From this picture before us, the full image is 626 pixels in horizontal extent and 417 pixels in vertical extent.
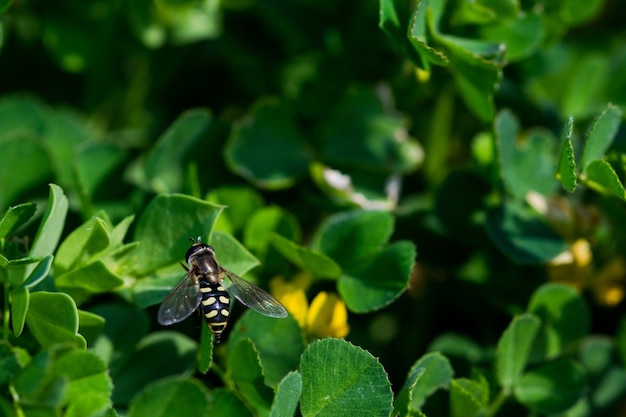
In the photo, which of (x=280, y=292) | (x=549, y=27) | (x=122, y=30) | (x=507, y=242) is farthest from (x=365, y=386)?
(x=122, y=30)

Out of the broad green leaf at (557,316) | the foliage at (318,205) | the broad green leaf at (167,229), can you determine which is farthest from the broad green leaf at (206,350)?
the broad green leaf at (557,316)

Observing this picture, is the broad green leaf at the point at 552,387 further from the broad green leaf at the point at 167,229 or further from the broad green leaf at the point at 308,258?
the broad green leaf at the point at 167,229

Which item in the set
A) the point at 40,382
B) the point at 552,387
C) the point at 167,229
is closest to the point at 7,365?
the point at 40,382

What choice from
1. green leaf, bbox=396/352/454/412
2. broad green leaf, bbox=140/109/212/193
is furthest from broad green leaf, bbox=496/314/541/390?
broad green leaf, bbox=140/109/212/193

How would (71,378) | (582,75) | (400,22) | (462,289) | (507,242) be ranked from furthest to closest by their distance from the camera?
(582,75)
(462,289)
(507,242)
(400,22)
(71,378)

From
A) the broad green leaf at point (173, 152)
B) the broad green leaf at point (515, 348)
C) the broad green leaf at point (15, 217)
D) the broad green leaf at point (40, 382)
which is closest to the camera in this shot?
the broad green leaf at point (40, 382)

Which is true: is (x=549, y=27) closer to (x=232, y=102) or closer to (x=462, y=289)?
(x=462, y=289)
